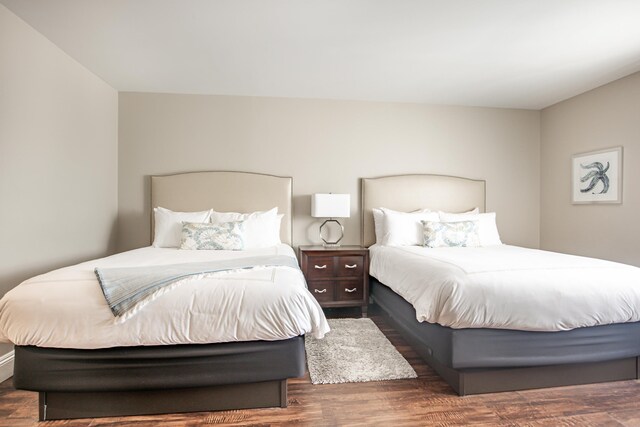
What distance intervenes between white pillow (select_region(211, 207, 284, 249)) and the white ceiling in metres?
1.36

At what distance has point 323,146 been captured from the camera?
4.05 metres

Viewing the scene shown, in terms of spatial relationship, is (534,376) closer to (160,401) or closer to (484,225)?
(484,225)

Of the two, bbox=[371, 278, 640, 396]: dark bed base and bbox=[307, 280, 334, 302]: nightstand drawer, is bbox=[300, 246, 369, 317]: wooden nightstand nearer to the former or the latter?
bbox=[307, 280, 334, 302]: nightstand drawer

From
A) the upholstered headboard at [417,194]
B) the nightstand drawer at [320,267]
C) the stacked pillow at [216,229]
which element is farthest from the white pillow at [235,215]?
the upholstered headboard at [417,194]

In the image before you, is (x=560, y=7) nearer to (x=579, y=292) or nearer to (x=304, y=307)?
(x=579, y=292)

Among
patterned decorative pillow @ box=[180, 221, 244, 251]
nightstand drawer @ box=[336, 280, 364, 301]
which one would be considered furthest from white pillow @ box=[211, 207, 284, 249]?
nightstand drawer @ box=[336, 280, 364, 301]

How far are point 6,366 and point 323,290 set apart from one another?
2.44 metres

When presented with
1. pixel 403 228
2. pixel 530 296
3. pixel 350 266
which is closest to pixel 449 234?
pixel 403 228

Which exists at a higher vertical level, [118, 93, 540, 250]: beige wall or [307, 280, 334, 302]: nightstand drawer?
[118, 93, 540, 250]: beige wall

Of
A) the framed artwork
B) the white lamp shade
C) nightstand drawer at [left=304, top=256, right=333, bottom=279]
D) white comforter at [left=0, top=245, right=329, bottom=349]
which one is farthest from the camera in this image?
the white lamp shade

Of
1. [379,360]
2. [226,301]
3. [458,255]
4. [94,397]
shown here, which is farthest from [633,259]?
[94,397]

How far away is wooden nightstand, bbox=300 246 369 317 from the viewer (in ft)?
11.5

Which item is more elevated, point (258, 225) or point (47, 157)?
point (47, 157)

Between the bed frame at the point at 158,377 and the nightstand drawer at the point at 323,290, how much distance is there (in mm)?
1655
